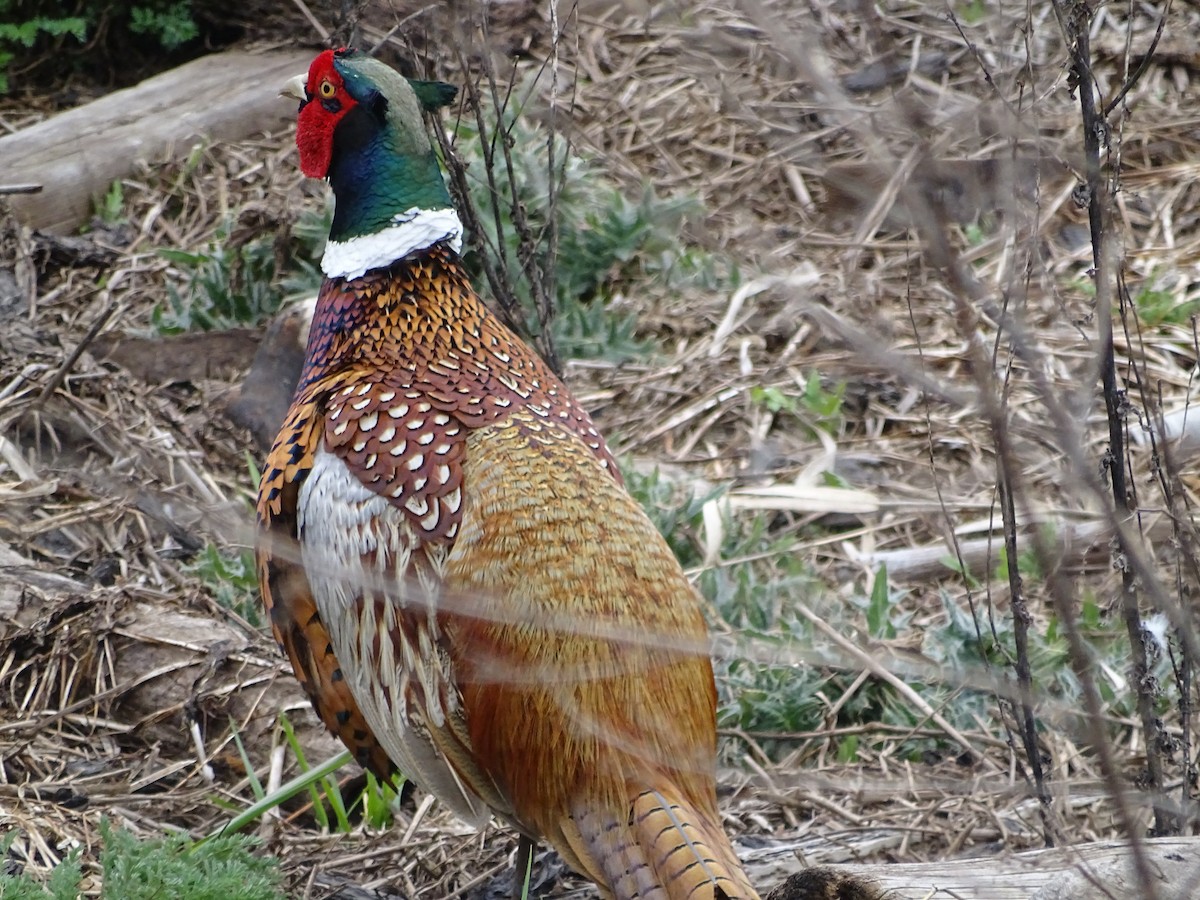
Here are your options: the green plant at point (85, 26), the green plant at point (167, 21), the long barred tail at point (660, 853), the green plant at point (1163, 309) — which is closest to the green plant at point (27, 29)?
the green plant at point (85, 26)

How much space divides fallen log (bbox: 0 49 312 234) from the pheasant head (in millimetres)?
3131

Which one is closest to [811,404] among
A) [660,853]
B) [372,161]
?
[372,161]

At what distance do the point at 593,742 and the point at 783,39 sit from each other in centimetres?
177

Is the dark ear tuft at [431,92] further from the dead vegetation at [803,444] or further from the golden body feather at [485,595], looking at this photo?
the golden body feather at [485,595]

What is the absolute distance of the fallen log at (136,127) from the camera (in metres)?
6.11

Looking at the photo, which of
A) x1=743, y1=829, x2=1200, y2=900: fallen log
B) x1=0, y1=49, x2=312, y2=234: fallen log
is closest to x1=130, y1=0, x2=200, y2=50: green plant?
x1=0, y1=49, x2=312, y2=234: fallen log

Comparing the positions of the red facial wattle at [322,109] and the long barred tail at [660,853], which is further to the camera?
the red facial wattle at [322,109]

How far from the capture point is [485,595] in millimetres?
2617

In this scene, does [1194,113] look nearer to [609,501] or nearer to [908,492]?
[908,492]

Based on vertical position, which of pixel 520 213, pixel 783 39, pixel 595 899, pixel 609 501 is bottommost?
pixel 595 899

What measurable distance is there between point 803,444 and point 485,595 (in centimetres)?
262

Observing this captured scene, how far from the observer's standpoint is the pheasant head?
3.23 m

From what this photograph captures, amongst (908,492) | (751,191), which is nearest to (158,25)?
(751,191)

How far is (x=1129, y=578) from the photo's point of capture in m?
2.50
